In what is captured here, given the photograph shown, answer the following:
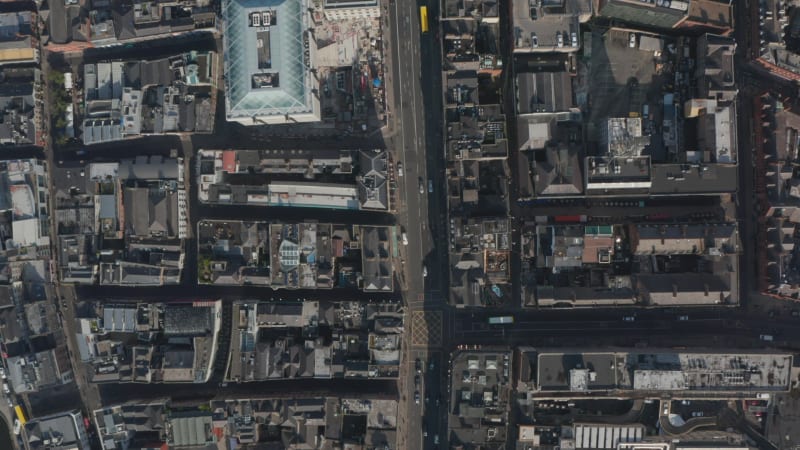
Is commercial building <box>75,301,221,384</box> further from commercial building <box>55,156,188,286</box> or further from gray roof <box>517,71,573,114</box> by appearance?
gray roof <box>517,71,573,114</box>

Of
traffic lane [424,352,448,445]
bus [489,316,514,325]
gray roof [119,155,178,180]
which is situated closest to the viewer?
bus [489,316,514,325]

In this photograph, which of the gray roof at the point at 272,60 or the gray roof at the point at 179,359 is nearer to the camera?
the gray roof at the point at 272,60

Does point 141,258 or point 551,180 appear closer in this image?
point 551,180

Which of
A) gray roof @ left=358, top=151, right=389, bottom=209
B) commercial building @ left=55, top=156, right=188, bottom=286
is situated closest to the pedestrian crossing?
gray roof @ left=358, top=151, right=389, bottom=209

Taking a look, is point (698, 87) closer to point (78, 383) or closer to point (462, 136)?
point (462, 136)

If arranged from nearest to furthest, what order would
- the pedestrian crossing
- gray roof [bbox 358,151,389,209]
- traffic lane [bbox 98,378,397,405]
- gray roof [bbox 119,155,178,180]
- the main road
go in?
gray roof [bbox 358,151,389,209]
traffic lane [bbox 98,378,397,405]
gray roof [bbox 119,155,178,180]
the main road
the pedestrian crossing

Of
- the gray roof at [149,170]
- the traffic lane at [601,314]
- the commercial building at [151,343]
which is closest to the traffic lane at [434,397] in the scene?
the traffic lane at [601,314]

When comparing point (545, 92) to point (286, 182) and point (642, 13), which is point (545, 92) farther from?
point (286, 182)

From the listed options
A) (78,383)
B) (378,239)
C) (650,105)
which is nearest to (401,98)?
(378,239)

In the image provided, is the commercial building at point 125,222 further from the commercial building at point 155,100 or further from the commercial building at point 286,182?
the commercial building at point 286,182
